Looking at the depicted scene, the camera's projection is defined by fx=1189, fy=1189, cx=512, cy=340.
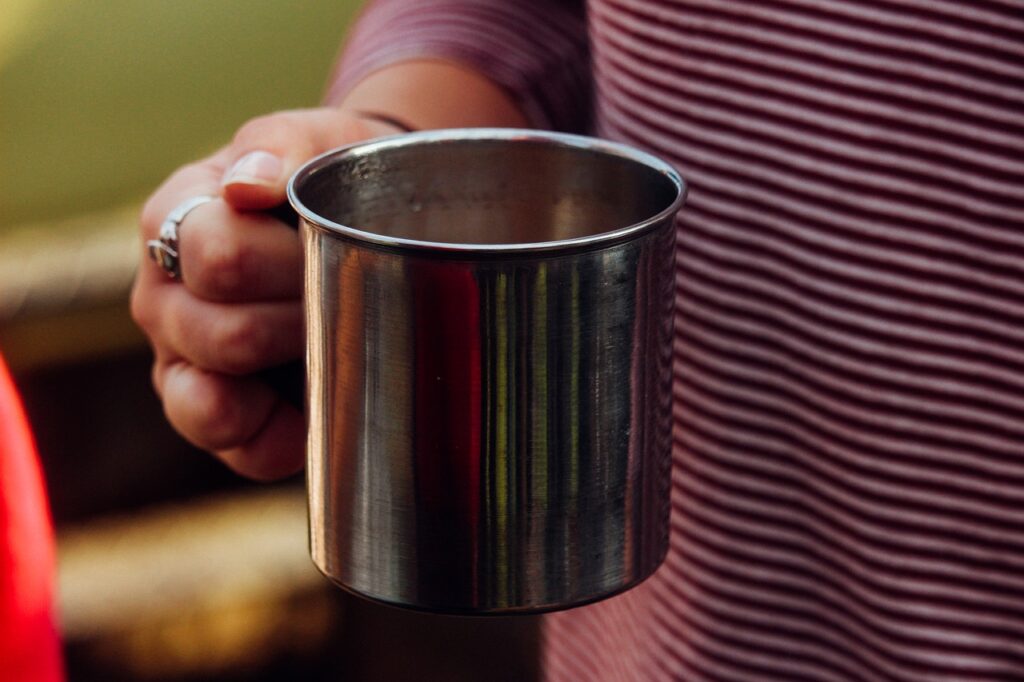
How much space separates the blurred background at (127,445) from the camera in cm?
134

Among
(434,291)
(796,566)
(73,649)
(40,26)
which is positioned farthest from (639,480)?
(40,26)

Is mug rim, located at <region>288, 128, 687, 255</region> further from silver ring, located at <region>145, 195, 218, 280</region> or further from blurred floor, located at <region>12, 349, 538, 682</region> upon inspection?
blurred floor, located at <region>12, 349, 538, 682</region>

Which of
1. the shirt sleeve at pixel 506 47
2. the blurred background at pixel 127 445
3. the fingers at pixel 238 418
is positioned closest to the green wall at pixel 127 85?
the blurred background at pixel 127 445

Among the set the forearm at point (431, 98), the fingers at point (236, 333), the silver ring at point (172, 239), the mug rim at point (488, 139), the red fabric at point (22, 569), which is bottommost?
the red fabric at point (22, 569)

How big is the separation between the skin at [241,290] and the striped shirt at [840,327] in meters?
0.13

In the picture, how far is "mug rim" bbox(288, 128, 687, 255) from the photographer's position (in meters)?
0.27

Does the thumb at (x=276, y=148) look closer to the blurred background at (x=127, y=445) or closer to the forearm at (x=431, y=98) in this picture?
the forearm at (x=431, y=98)

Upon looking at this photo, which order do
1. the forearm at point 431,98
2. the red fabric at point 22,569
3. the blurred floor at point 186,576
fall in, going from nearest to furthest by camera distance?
the red fabric at point 22,569 < the forearm at point 431,98 < the blurred floor at point 186,576

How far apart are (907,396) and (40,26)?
4.16ft

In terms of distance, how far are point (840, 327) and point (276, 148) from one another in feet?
0.69

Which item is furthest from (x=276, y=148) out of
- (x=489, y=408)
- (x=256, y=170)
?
(x=489, y=408)

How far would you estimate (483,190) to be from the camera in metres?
0.39

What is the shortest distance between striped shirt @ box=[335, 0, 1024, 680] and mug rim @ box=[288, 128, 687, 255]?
0.36ft

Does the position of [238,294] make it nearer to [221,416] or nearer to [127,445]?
[221,416]
